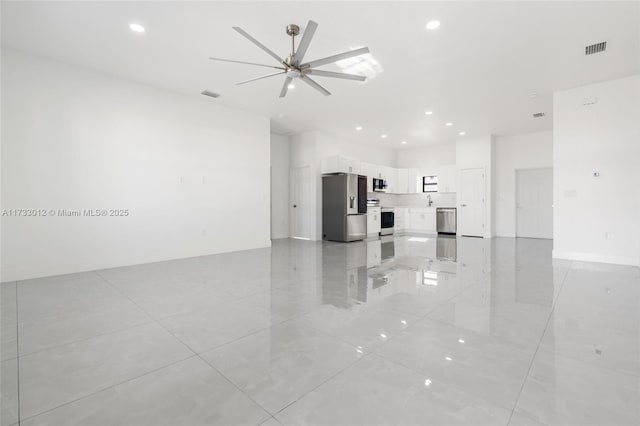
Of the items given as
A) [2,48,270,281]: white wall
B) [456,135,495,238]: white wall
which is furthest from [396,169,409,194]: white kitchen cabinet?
[2,48,270,281]: white wall

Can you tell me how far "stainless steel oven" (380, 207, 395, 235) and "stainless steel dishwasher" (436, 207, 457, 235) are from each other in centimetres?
149

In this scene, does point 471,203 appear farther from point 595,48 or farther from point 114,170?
point 114,170

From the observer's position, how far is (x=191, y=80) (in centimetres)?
503

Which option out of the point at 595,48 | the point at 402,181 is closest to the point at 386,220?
the point at 402,181

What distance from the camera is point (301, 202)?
8.73 metres

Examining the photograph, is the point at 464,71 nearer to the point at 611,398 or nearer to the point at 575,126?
the point at 575,126

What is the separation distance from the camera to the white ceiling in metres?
3.22

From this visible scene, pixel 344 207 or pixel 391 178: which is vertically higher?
pixel 391 178

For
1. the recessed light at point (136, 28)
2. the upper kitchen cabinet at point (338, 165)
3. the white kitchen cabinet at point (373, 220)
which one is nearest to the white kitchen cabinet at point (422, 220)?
the white kitchen cabinet at point (373, 220)

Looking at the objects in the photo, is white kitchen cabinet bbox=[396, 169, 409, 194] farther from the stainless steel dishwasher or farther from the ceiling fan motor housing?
the ceiling fan motor housing

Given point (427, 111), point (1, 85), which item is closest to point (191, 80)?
point (1, 85)

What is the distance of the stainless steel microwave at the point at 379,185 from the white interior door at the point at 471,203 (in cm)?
233

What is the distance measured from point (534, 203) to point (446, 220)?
244 centimetres

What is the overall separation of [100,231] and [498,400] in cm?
557
